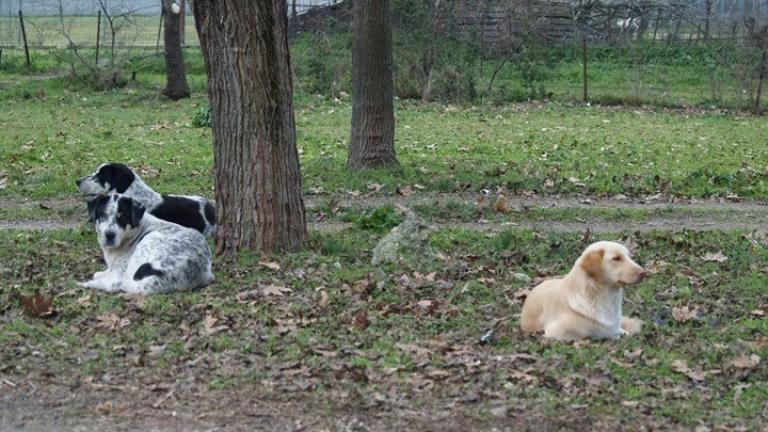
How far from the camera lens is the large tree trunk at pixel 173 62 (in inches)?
1090

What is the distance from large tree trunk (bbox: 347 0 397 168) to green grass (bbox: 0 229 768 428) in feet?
15.7

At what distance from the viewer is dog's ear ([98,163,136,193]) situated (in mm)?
11227

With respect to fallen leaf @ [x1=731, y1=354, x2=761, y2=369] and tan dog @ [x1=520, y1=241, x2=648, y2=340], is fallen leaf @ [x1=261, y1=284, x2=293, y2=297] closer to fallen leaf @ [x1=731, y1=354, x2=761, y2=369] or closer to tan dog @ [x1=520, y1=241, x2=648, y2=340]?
tan dog @ [x1=520, y1=241, x2=648, y2=340]

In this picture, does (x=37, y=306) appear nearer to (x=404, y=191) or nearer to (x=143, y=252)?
(x=143, y=252)

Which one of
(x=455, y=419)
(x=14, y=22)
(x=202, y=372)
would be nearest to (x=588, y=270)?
(x=455, y=419)

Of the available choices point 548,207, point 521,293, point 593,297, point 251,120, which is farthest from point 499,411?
point 548,207

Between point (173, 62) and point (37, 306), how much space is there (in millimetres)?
20063

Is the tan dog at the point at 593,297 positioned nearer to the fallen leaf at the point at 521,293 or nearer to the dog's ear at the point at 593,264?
the dog's ear at the point at 593,264

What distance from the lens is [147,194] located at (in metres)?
11.2

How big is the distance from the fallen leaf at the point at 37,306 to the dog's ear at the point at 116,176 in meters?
2.80

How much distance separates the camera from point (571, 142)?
1962 centimetres

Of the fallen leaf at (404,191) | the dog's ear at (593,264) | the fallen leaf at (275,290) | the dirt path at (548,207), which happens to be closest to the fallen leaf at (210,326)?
the fallen leaf at (275,290)

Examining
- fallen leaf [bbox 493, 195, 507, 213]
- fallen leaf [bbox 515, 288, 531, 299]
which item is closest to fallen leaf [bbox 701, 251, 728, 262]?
fallen leaf [bbox 515, 288, 531, 299]

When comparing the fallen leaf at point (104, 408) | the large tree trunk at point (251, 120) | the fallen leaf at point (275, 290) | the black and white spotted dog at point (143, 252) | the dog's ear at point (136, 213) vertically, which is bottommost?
the fallen leaf at point (104, 408)
